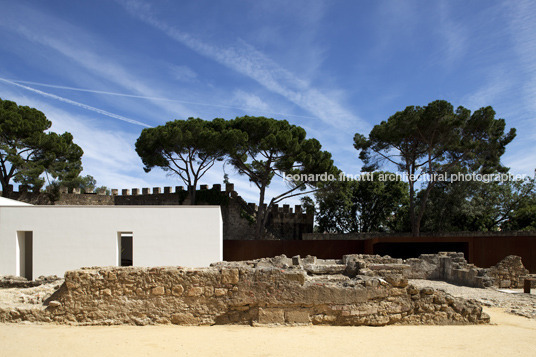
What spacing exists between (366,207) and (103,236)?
21667 mm

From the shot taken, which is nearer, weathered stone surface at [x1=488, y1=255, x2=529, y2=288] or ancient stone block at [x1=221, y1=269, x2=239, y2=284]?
ancient stone block at [x1=221, y1=269, x2=239, y2=284]

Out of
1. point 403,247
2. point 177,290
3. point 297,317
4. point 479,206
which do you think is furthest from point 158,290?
point 479,206

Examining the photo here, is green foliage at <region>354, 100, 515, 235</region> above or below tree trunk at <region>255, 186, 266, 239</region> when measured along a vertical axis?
above

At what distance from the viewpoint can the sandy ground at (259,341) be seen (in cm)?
511

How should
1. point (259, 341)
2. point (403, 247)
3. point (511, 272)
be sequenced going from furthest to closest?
point (403, 247) → point (511, 272) → point (259, 341)

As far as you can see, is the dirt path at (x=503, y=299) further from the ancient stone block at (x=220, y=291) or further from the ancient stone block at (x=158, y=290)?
the ancient stone block at (x=158, y=290)

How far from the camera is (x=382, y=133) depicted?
26.4m

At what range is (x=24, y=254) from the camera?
16328mm

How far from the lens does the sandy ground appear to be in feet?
16.8

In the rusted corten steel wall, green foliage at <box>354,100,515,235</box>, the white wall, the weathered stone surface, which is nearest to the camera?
the white wall

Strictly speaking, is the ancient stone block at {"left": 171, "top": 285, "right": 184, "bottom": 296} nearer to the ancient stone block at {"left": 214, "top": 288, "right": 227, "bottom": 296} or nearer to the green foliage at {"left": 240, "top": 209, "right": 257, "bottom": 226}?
the ancient stone block at {"left": 214, "top": 288, "right": 227, "bottom": 296}

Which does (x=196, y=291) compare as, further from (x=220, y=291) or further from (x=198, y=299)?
(x=220, y=291)

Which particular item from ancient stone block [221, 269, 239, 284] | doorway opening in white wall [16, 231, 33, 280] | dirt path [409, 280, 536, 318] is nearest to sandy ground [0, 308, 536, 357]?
ancient stone block [221, 269, 239, 284]

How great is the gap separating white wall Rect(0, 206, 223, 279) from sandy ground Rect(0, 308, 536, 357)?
8747mm
